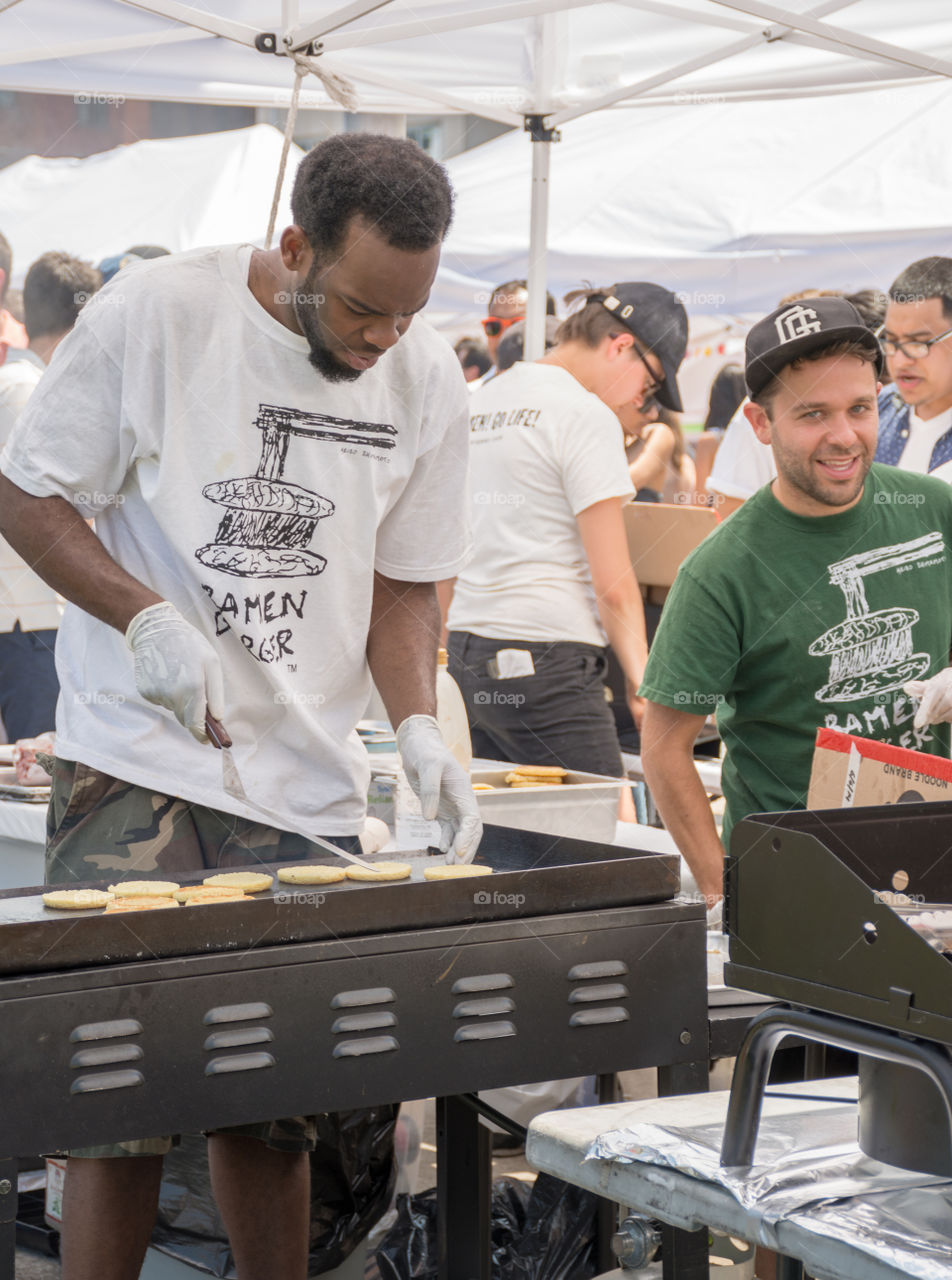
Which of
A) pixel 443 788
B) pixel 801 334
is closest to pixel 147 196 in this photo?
pixel 801 334

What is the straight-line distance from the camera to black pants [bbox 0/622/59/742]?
3.95m

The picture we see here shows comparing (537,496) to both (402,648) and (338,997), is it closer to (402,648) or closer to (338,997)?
(402,648)

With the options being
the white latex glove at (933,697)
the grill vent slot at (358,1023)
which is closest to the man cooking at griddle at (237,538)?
the grill vent slot at (358,1023)

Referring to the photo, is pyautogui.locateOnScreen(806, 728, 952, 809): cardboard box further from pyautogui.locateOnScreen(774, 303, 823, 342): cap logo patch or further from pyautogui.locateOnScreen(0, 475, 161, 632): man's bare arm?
pyautogui.locateOnScreen(0, 475, 161, 632): man's bare arm

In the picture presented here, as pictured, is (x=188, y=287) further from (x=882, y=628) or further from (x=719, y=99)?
(x=719, y=99)

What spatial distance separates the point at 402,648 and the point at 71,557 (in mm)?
532

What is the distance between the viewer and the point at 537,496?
148 inches

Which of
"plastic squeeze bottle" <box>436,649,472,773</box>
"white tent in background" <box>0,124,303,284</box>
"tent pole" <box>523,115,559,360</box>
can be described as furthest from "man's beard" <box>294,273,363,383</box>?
"white tent in background" <box>0,124,303,284</box>

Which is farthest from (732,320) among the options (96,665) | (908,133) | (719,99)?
(96,665)

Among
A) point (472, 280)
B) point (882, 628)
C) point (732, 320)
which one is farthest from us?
point (732, 320)

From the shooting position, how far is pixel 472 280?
23.0 ft

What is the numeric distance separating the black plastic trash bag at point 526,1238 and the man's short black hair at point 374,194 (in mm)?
1518

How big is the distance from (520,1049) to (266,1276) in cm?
56

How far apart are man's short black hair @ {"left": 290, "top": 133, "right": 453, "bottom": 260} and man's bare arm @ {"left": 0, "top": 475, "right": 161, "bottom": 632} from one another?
0.49 metres
